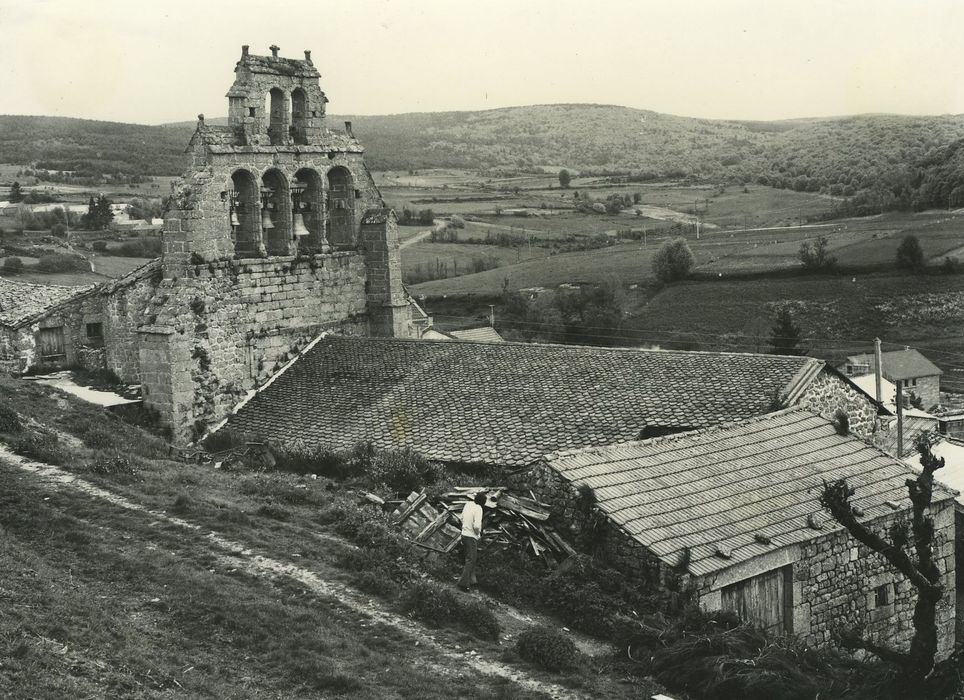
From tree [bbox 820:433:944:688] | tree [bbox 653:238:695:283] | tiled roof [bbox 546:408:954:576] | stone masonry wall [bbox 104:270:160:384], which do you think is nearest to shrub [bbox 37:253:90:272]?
stone masonry wall [bbox 104:270:160:384]

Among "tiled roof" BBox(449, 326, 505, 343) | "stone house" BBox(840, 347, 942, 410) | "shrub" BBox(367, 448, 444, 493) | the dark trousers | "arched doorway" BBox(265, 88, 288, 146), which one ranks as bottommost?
"stone house" BBox(840, 347, 942, 410)

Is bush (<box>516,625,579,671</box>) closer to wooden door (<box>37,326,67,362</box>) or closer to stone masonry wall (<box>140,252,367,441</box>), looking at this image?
stone masonry wall (<box>140,252,367,441</box>)

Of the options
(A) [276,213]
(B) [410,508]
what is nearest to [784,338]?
(A) [276,213]

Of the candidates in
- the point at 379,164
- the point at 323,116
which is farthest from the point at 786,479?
the point at 379,164

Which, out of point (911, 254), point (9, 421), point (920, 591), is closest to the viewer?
point (920, 591)

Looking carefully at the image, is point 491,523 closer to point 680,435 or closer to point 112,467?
point 680,435

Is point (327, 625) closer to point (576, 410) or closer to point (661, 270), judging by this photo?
point (576, 410)
